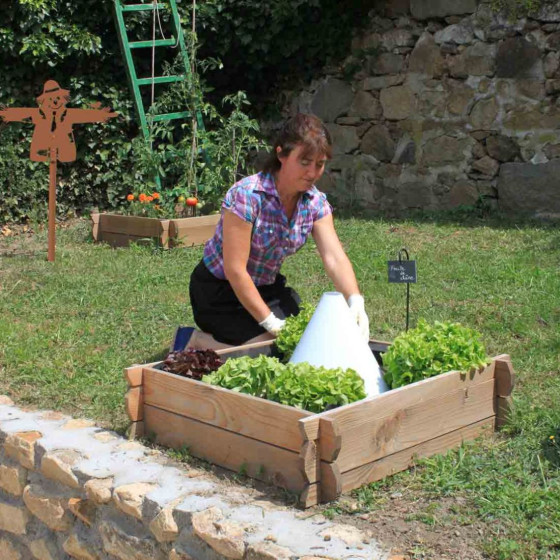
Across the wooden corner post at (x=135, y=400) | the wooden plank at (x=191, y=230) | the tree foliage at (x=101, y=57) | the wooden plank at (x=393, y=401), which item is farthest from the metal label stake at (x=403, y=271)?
the tree foliage at (x=101, y=57)

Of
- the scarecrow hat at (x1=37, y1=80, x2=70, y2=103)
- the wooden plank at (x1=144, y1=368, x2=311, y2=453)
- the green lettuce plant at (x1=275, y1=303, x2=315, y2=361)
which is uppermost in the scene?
the scarecrow hat at (x1=37, y1=80, x2=70, y2=103)

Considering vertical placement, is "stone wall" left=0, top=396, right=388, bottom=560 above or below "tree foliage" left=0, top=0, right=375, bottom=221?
below

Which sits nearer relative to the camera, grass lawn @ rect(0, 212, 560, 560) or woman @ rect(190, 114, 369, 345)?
grass lawn @ rect(0, 212, 560, 560)

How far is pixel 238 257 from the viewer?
3.67m

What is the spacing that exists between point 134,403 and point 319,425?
0.92 m

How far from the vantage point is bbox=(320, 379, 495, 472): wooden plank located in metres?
2.71

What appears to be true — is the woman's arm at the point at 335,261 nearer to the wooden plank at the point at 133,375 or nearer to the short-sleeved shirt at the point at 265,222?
the short-sleeved shirt at the point at 265,222

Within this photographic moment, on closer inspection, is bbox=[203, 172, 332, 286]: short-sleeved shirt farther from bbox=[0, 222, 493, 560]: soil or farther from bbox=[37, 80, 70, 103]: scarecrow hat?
bbox=[37, 80, 70, 103]: scarecrow hat

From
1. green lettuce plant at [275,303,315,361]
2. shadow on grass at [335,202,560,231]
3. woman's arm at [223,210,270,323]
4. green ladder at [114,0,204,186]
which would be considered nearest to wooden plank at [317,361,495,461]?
green lettuce plant at [275,303,315,361]

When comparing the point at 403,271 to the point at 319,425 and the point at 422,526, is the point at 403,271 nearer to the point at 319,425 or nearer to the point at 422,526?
the point at 319,425

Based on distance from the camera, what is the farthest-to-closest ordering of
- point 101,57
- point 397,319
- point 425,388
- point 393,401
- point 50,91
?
point 101,57
point 50,91
point 397,319
point 425,388
point 393,401

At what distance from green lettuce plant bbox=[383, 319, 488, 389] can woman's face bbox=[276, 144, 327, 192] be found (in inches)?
31.5

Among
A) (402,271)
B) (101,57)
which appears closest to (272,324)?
(402,271)

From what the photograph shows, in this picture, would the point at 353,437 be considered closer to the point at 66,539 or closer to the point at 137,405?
the point at 137,405
